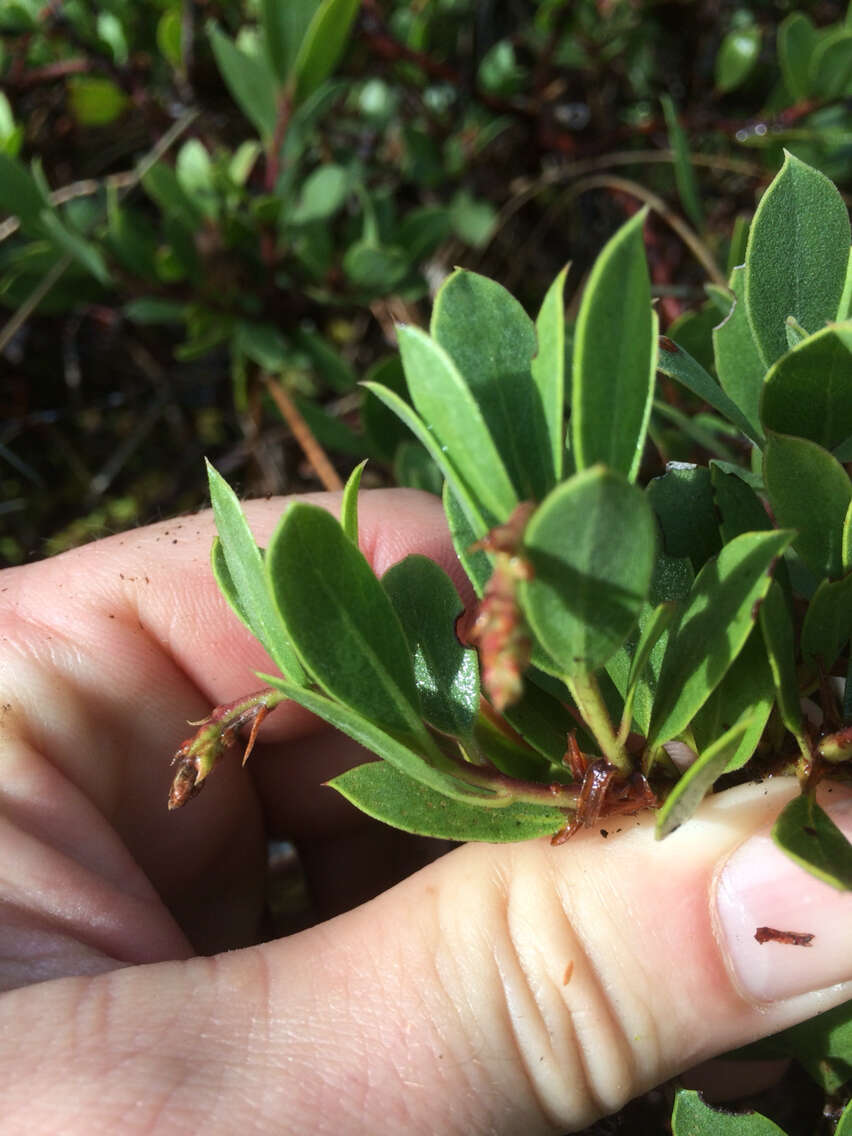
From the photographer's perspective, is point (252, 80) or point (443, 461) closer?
point (443, 461)

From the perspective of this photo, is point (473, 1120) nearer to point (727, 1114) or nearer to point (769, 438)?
point (727, 1114)

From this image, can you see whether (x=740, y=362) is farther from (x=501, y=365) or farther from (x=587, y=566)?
(x=587, y=566)

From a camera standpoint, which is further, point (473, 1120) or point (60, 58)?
point (60, 58)

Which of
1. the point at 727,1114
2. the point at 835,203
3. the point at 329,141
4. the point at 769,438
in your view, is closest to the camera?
the point at 769,438

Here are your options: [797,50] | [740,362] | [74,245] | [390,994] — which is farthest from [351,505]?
[797,50]

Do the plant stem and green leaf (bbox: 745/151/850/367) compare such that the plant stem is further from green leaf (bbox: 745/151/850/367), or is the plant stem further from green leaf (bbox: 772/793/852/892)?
green leaf (bbox: 745/151/850/367)

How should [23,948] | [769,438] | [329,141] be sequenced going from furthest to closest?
[329,141] < [23,948] < [769,438]

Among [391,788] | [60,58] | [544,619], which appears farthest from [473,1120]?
[60,58]
